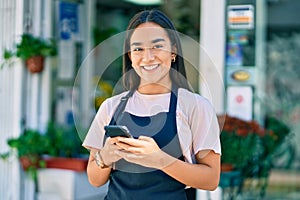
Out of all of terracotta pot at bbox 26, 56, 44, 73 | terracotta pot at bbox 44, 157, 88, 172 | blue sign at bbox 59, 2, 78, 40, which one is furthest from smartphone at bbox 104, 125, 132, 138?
blue sign at bbox 59, 2, 78, 40

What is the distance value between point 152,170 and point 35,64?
2.88 meters

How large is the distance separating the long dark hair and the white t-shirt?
41mm

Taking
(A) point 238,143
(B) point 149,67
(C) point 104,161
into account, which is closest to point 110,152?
(C) point 104,161

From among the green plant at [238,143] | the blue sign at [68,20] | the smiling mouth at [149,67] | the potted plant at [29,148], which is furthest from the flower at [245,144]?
the smiling mouth at [149,67]

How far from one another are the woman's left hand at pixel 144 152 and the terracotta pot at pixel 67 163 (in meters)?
2.72

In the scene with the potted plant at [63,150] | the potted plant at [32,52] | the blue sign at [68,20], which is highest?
the blue sign at [68,20]

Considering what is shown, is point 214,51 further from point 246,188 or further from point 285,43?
point 285,43

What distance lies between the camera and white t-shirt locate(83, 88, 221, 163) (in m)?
1.65

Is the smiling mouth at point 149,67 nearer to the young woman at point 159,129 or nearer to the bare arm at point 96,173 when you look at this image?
the young woman at point 159,129

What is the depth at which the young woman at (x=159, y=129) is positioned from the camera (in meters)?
1.62

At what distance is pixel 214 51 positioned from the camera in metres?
4.04

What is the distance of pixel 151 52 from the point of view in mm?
1639

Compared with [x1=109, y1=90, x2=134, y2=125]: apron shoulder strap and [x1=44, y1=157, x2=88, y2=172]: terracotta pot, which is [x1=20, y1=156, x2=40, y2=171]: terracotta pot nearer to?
[x1=44, y1=157, x2=88, y2=172]: terracotta pot

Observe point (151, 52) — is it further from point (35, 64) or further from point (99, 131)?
point (35, 64)
